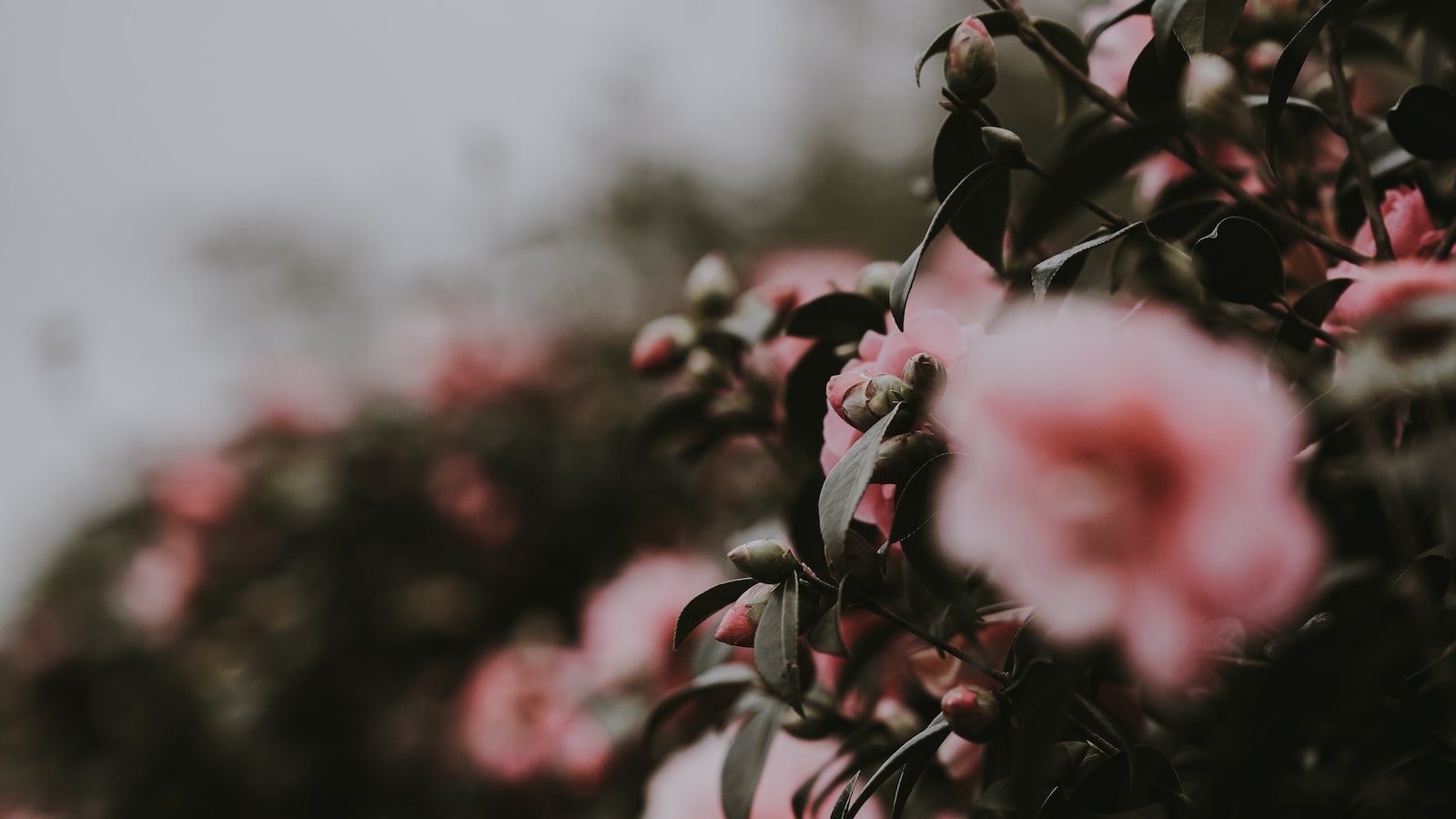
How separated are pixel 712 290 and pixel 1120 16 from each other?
0.30 metres

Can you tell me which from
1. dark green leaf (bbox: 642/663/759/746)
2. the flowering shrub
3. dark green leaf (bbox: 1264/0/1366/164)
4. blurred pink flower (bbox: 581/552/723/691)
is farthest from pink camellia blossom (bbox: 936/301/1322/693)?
blurred pink flower (bbox: 581/552/723/691)

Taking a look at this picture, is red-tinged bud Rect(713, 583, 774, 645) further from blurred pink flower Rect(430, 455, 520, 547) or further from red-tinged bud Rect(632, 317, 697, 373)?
blurred pink flower Rect(430, 455, 520, 547)

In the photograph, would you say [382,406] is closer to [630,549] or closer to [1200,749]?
[630,549]

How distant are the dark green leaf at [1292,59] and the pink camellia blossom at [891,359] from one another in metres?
0.15

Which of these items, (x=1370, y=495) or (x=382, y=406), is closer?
(x=1370, y=495)

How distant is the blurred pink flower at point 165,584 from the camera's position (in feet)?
5.12

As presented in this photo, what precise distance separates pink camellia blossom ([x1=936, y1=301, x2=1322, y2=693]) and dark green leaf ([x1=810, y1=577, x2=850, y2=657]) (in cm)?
17

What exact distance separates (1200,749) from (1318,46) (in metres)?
0.39

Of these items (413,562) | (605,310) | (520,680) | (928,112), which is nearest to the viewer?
(520,680)

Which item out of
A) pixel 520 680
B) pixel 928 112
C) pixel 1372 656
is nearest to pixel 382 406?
pixel 520 680

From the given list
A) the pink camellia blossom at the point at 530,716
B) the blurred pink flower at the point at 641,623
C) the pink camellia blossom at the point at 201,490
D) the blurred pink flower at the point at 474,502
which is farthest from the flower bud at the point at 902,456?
the pink camellia blossom at the point at 201,490

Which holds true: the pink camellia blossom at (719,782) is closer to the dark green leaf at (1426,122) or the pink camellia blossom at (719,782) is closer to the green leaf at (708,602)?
the green leaf at (708,602)

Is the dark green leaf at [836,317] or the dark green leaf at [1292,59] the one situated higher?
the dark green leaf at [1292,59]

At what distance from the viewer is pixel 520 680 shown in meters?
1.07
